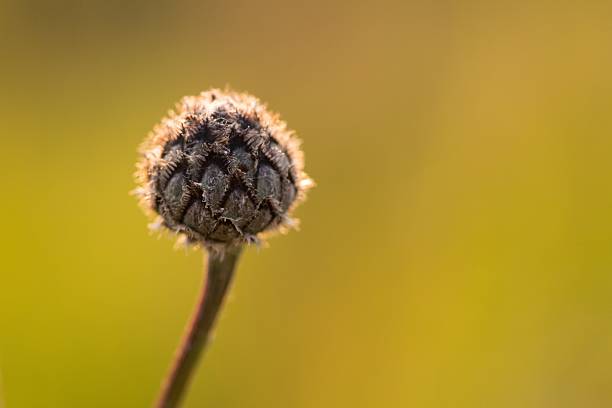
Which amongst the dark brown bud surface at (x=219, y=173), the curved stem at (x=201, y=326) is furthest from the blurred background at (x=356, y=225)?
the dark brown bud surface at (x=219, y=173)

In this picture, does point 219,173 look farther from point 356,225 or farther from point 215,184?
point 356,225

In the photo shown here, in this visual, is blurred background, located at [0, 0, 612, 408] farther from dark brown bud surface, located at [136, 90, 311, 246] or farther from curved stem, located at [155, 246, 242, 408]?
dark brown bud surface, located at [136, 90, 311, 246]

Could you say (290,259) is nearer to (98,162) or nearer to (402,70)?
(98,162)

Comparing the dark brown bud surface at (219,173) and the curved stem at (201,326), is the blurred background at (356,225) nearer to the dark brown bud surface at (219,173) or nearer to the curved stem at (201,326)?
the curved stem at (201,326)

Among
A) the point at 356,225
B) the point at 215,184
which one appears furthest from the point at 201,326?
the point at 356,225

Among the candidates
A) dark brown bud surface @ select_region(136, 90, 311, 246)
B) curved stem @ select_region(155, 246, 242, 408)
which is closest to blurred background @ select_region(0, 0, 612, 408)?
curved stem @ select_region(155, 246, 242, 408)

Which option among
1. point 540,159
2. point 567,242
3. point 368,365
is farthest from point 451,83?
point 368,365
